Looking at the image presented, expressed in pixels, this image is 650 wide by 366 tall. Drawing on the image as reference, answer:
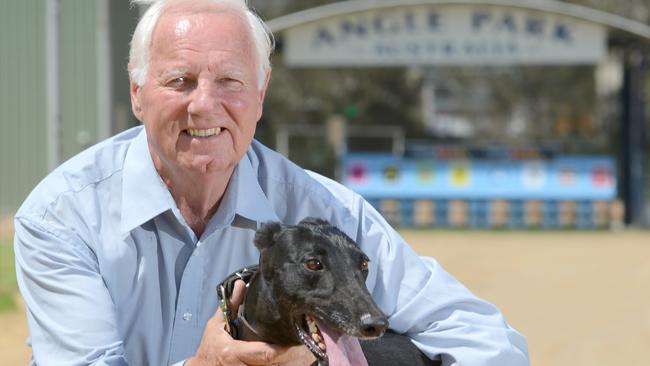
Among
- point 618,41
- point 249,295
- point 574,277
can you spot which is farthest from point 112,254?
point 618,41

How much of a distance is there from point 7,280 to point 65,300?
9.45 m

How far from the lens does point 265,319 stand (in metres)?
2.70

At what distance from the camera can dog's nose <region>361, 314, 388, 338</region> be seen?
2.40m

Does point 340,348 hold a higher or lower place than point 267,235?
lower

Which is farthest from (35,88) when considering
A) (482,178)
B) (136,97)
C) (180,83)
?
(180,83)

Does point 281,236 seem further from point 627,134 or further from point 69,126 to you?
point 627,134

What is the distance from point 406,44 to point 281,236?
19.0 meters

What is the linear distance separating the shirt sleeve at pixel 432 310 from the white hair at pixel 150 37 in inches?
24.3

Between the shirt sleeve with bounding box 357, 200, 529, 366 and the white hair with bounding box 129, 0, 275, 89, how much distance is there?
62cm

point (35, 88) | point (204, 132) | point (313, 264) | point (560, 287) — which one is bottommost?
point (560, 287)

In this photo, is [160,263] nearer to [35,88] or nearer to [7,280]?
[7,280]

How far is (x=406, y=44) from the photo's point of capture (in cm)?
2141

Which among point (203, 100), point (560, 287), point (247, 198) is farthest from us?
point (560, 287)

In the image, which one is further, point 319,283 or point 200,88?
point 200,88
